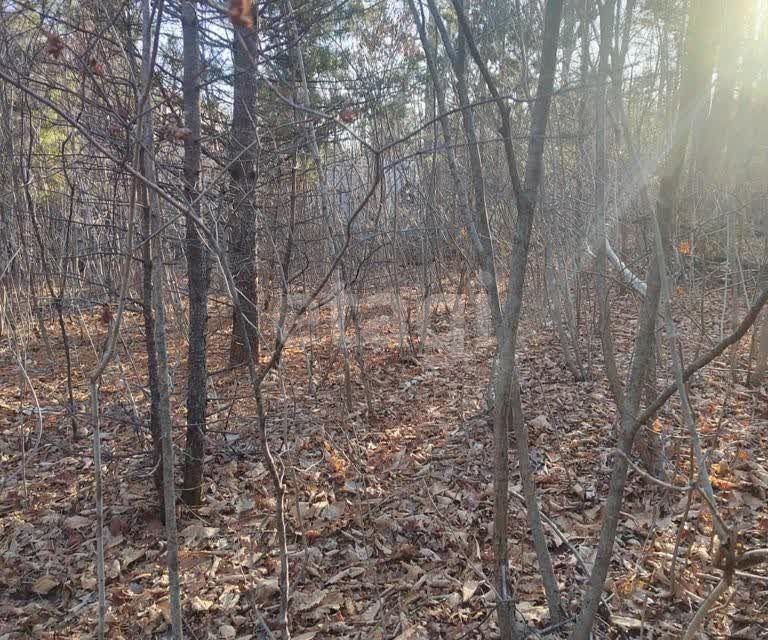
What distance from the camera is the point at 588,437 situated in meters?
3.61

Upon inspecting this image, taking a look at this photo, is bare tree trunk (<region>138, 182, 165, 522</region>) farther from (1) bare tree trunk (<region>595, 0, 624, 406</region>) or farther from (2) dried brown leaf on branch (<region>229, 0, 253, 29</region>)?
(1) bare tree trunk (<region>595, 0, 624, 406</region>)

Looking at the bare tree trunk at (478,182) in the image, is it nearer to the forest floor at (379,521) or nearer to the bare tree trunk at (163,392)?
the forest floor at (379,521)

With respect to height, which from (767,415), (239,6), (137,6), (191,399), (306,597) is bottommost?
(306,597)

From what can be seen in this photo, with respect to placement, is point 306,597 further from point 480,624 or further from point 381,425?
point 381,425

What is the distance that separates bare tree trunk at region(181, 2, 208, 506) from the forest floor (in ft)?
0.54

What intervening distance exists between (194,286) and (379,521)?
1.72 metres

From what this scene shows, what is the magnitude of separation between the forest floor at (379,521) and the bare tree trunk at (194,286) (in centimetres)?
16

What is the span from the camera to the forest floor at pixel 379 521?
224 cm

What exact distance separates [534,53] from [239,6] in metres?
4.46

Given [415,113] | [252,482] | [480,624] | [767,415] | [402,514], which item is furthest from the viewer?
[415,113]

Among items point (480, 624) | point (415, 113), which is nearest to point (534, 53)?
point (415, 113)

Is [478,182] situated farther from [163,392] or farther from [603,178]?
[163,392]

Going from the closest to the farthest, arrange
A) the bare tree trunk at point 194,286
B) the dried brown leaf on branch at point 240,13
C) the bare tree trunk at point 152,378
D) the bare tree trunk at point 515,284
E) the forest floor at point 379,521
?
the dried brown leaf on branch at point 240,13 < the bare tree trunk at point 515,284 < the forest floor at point 379,521 < the bare tree trunk at point 152,378 < the bare tree trunk at point 194,286


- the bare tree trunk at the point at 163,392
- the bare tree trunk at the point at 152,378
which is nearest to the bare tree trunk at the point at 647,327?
the bare tree trunk at the point at 163,392
